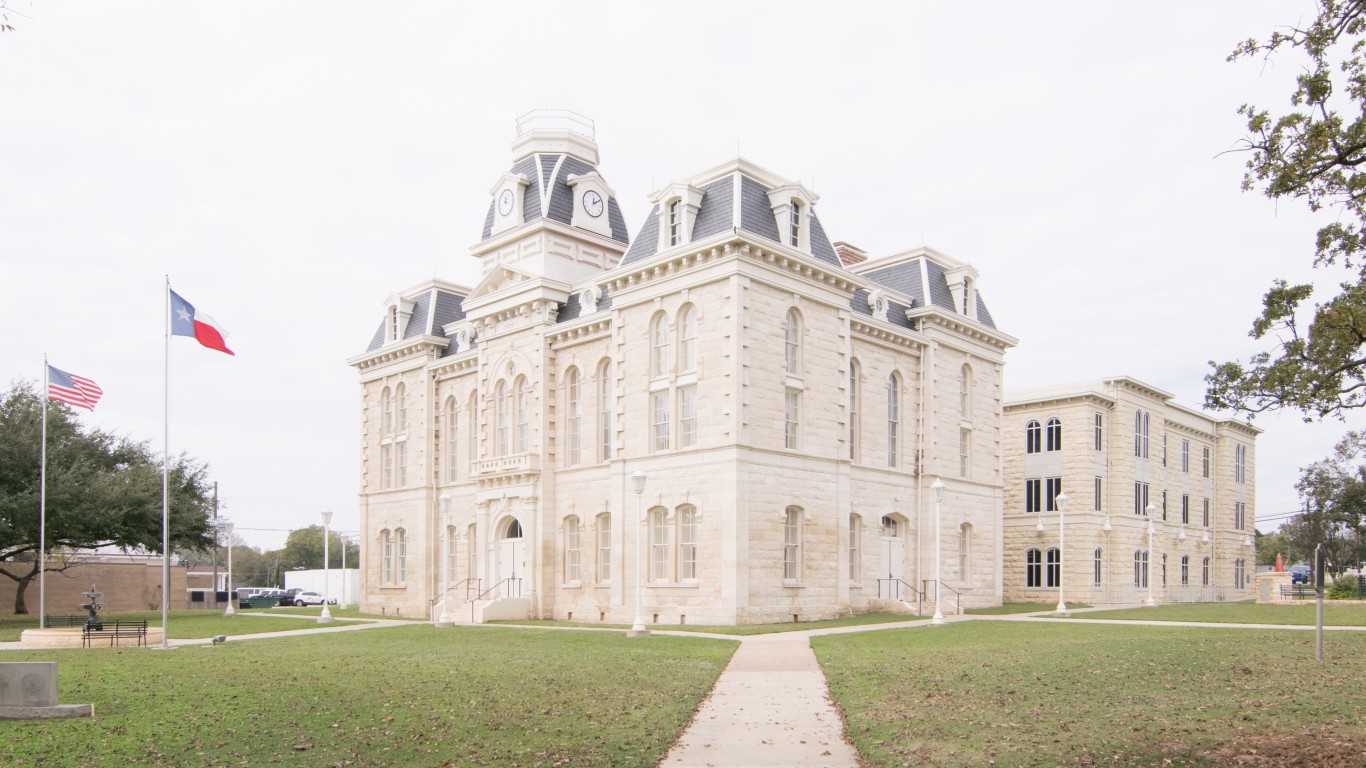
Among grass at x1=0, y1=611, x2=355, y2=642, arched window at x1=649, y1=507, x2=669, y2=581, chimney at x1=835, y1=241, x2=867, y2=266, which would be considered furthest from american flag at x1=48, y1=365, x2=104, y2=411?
chimney at x1=835, y1=241, x2=867, y2=266

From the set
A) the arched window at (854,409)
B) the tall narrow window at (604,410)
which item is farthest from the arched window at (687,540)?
the arched window at (854,409)

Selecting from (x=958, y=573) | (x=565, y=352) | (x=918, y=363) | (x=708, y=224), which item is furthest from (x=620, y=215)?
(x=958, y=573)

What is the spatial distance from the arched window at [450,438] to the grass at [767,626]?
11.3 meters

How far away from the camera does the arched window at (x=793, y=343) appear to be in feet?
107

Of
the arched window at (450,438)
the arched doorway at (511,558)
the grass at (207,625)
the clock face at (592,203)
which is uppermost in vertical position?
the clock face at (592,203)

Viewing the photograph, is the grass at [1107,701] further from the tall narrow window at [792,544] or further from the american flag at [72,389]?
the american flag at [72,389]

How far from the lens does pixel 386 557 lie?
Answer: 47.3 meters

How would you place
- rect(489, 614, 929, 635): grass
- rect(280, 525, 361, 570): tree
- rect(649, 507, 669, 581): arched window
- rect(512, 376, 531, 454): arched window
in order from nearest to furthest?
rect(489, 614, 929, 635): grass < rect(649, 507, 669, 581): arched window < rect(512, 376, 531, 454): arched window < rect(280, 525, 361, 570): tree

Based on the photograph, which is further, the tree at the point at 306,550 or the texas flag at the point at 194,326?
the tree at the point at 306,550

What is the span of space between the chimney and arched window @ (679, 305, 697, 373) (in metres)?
14.2

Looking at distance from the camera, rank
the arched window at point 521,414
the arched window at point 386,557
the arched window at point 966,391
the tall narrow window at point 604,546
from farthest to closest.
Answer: the arched window at point 386,557, the arched window at point 966,391, the arched window at point 521,414, the tall narrow window at point 604,546

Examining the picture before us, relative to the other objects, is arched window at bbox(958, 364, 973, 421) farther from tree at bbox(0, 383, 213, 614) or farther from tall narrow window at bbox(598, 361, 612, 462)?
tree at bbox(0, 383, 213, 614)

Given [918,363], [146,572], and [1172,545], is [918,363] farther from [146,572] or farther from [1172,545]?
[146,572]

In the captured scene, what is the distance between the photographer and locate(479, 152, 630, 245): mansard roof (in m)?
40.2
